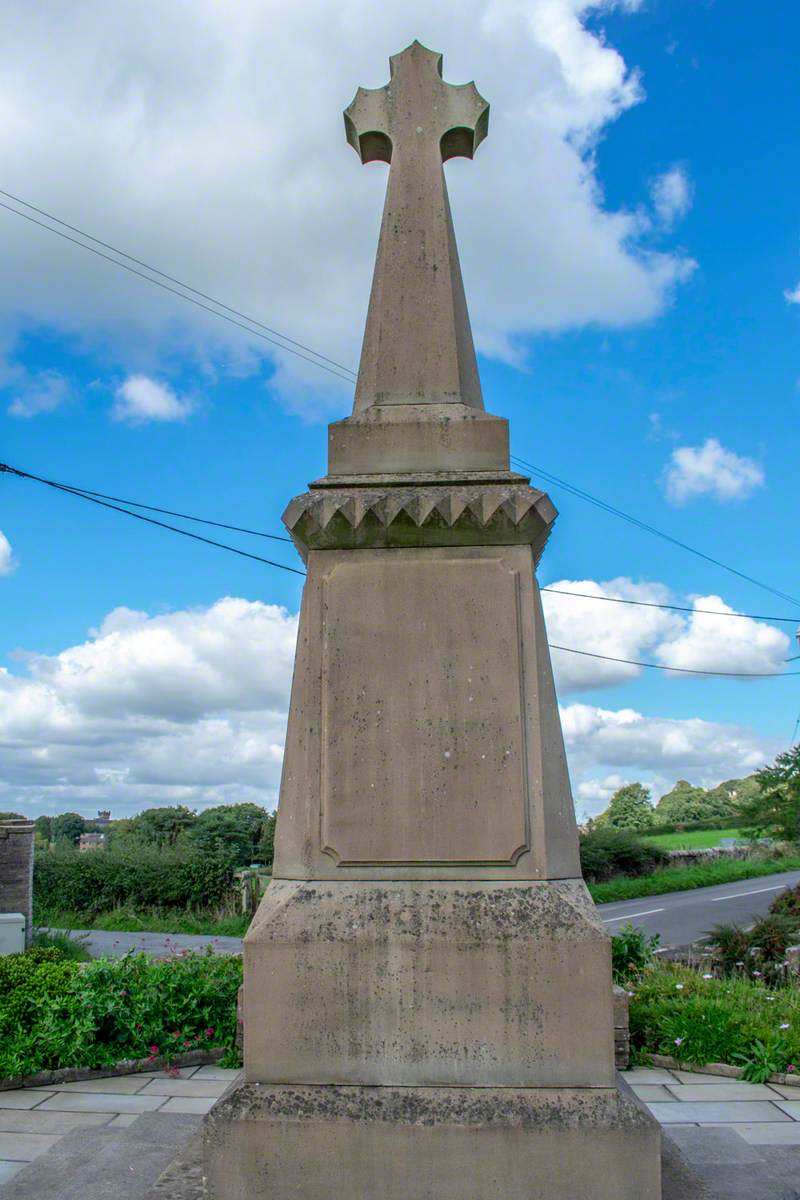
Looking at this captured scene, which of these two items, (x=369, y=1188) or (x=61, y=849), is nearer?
(x=369, y=1188)

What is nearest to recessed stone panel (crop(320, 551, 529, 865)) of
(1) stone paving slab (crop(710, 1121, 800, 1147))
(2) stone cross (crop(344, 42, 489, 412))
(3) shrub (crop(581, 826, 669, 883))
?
Result: (2) stone cross (crop(344, 42, 489, 412))

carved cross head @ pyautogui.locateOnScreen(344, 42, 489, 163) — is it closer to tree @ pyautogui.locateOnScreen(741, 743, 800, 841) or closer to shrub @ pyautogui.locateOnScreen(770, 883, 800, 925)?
shrub @ pyautogui.locateOnScreen(770, 883, 800, 925)

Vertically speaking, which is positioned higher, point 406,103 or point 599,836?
point 406,103

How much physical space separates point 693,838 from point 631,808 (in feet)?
36.1

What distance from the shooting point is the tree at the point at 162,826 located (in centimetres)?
2511

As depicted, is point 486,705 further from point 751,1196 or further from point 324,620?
point 751,1196

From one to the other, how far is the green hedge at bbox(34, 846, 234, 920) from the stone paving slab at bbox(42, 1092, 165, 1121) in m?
16.1

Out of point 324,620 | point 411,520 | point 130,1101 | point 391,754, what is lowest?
point 130,1101

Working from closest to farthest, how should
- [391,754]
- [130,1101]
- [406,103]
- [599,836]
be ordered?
[391,754] → [406,103] → [130,1101] → [599,836]

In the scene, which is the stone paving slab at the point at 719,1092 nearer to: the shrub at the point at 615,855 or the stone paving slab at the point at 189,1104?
the stone paving slab at the point at 189,1104

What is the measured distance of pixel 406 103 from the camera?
186 inches

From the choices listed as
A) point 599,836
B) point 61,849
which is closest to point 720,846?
point 599,836

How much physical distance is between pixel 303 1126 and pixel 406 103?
457 centimetres

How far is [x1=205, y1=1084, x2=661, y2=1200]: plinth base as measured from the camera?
334 centimetres
